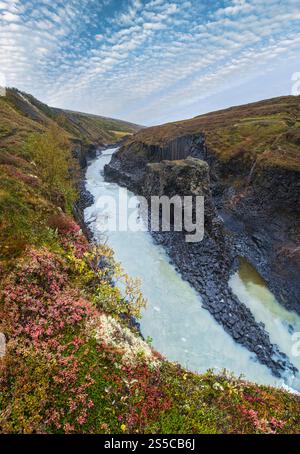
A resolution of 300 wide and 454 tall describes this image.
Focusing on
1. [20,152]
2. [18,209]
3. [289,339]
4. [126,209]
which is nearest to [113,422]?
[18,209]

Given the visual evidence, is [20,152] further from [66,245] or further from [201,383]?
[201,383]

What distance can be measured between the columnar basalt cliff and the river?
115 centimetres


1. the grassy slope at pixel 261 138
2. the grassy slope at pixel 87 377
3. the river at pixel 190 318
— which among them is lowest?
the river at pixel 190 318

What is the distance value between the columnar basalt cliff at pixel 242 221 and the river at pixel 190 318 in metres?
1.15

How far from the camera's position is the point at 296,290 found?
30.9 metres

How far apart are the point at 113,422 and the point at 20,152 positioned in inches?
1579

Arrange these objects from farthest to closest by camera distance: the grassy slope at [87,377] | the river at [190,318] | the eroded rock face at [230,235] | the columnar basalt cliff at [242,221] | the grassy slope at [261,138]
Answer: the grassy slope at [261,138], the columnar basalt cliff at [242,221], the eroded rock face at [230,235], the river at [190,318], the grassy slope at [87,377]

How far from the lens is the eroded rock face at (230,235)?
85.8ft

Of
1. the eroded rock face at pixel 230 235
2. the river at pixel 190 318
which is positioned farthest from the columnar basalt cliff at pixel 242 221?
the river at pixel 190 318

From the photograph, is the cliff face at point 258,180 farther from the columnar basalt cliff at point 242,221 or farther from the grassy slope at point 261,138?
the columnar basalt cliff at point 242,221

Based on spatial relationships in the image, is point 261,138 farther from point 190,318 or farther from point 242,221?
point 190,318

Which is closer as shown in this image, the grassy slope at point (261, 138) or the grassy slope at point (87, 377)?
the grassy slope at point (87, 377)

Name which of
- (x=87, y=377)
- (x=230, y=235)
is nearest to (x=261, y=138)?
(x=230, y=235)

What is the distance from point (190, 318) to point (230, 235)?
70.4ft
